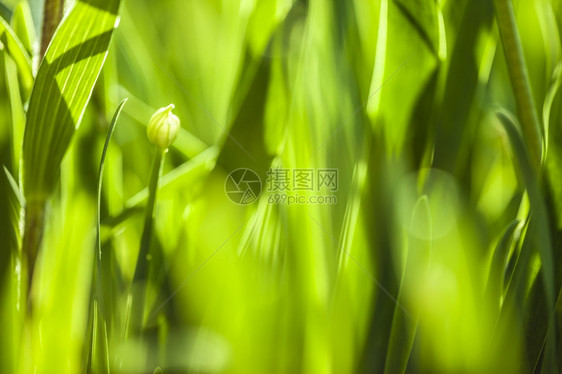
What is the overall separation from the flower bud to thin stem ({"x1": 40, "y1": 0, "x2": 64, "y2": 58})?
14 centimetres

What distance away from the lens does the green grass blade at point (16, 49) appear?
47cm

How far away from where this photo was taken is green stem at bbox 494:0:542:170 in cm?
48

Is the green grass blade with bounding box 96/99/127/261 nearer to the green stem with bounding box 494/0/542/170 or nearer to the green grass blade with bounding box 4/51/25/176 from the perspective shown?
the green grass blade with bounding box 4/51/25/176

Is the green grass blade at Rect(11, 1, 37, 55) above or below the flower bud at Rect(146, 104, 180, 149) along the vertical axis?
above

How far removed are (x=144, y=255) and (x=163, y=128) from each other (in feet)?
0.45

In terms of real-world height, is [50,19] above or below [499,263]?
above

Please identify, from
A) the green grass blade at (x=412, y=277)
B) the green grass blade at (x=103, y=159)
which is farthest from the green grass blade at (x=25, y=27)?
the green grass blade at (x=412, y=277)

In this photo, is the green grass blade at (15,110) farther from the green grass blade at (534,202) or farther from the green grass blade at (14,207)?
the green grass blade at (534,202)

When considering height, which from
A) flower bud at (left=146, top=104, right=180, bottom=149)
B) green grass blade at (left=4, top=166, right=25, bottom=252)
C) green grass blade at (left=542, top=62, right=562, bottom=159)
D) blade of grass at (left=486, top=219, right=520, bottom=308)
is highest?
green grass blade at (left=542, top=62, right=562, bottom=159)

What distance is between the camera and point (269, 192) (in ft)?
1.59

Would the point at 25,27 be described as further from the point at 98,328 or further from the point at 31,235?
the point at 98,328

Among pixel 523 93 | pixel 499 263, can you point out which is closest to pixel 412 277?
pixel 499 263

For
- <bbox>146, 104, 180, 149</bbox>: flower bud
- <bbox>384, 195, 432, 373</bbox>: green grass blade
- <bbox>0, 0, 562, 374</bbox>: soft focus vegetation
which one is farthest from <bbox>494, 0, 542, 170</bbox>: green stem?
<bbox>146, 104, 180, 149</bbox>: flower bud

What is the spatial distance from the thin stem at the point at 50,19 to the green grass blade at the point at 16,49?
2 centimetres
